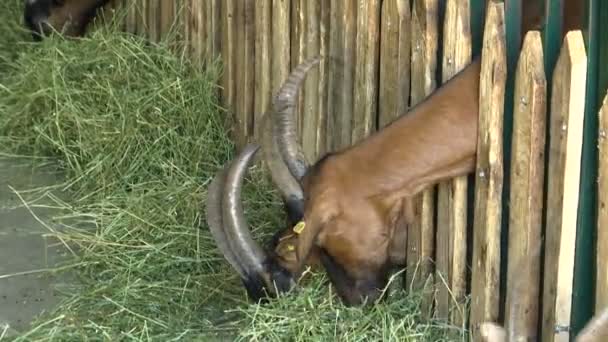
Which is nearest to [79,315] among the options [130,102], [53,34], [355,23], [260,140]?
[260,140]

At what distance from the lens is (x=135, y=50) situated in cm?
716

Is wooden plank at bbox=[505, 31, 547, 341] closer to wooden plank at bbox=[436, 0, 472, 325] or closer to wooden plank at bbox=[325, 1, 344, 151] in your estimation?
wooden plank at bbox=[436, 0, 472, 325]

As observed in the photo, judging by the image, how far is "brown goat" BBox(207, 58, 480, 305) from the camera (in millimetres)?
4211

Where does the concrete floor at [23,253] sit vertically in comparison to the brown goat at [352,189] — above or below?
below

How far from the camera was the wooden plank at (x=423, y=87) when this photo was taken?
4.52 m

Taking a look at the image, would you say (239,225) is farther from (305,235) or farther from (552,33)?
(552,33)

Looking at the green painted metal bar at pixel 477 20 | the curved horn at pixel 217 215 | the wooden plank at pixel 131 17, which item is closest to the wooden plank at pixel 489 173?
the green painted metal bar at pixel 477 20

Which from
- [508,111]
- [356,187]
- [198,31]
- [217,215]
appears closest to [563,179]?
[508,111]

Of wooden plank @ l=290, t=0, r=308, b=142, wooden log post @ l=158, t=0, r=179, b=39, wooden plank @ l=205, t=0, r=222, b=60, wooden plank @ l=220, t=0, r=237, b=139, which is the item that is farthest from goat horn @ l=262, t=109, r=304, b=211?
wooden log post @ l=158, t=0, r=179, b=39

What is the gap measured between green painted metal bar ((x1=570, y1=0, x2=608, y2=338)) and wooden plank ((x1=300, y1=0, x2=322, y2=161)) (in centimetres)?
184

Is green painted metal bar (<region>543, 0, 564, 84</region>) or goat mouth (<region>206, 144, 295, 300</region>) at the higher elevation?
green painted metal bar (<region>543, 0, 564, 84</region>)

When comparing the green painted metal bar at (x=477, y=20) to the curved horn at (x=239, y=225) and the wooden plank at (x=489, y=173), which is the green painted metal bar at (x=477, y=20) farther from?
the curved horn at (x=239, y=225)

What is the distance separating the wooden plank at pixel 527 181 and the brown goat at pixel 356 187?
0.25 meters

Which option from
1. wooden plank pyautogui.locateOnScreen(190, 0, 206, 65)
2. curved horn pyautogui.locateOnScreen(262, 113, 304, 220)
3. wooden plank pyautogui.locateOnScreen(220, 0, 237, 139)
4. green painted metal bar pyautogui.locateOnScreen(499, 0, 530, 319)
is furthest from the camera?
wooden plank pyautogui.locateOnScreen(190, 0, 206, 65)
